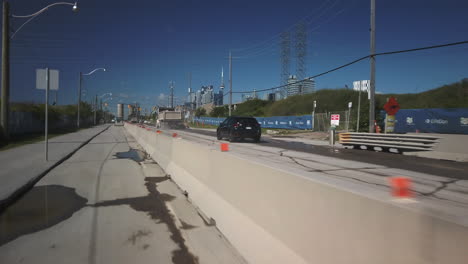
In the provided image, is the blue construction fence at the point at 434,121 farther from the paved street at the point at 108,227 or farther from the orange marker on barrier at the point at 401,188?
the orange marker on barrier at the point at 401,188

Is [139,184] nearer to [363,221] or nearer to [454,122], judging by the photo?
[363,221]

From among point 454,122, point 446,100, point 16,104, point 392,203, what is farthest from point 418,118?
point 16,104

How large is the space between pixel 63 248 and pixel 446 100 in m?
45.1

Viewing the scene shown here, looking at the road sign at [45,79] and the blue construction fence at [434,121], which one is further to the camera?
the blue construction fence at [434,121]

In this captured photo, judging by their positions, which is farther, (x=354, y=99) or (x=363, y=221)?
(x=354, y=99)

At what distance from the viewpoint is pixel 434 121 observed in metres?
19.7

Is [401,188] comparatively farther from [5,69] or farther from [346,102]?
[346,102]

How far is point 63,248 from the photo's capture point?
3.75 m

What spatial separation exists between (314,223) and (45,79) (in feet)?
38.7

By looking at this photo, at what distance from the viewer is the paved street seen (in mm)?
3564

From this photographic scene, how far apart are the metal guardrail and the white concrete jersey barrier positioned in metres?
11.8

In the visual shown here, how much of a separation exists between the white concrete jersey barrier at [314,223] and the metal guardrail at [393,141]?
11809 mm

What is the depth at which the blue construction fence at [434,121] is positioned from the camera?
58.9 ft

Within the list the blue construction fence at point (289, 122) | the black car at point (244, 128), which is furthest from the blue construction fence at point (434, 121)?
the blue construction fence at point (289, 122)
